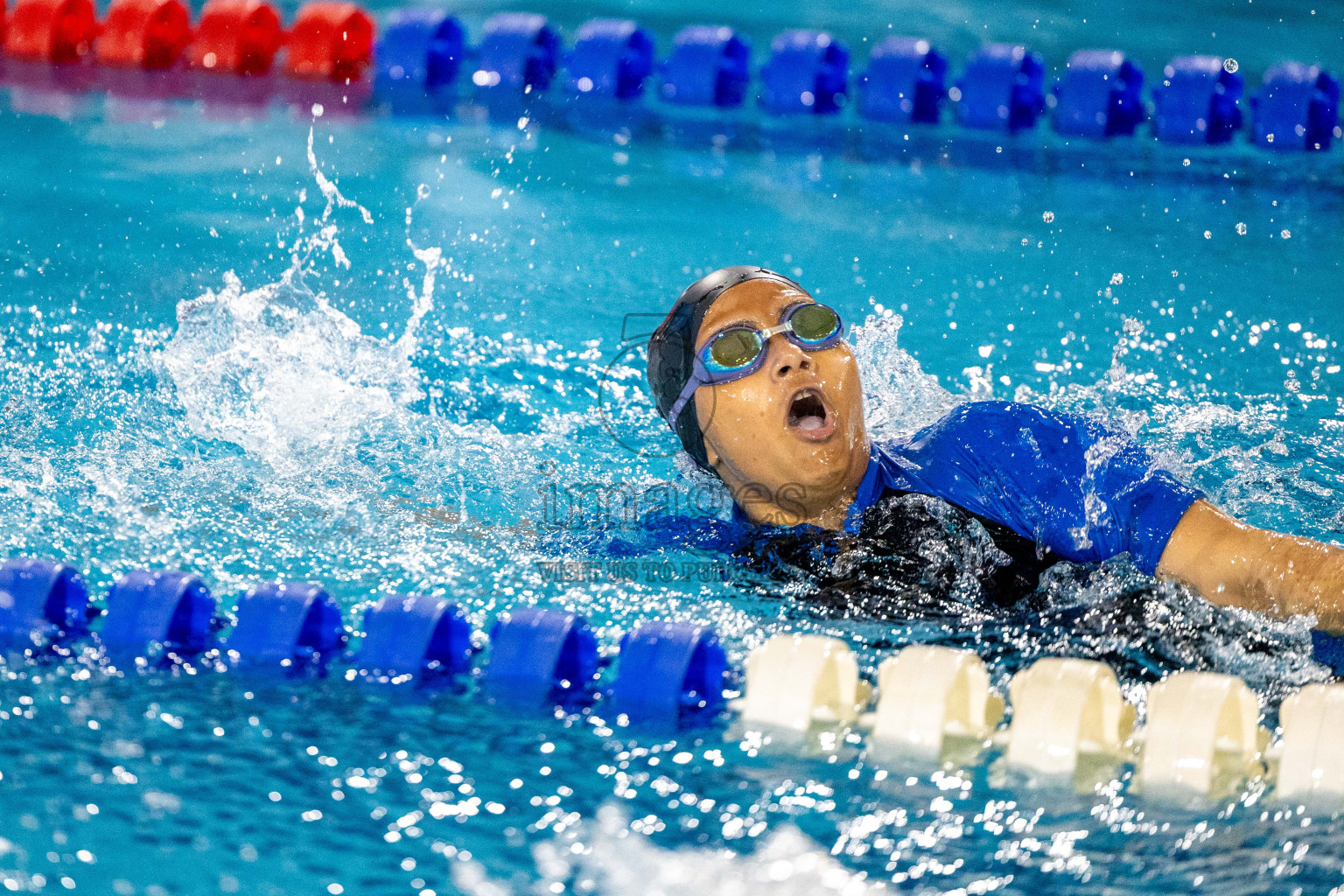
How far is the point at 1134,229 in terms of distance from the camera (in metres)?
4.79

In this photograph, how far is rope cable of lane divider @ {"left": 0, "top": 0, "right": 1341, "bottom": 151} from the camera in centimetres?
570

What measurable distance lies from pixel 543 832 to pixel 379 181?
12.6 feet

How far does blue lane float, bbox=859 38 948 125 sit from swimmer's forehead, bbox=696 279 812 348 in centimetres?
366

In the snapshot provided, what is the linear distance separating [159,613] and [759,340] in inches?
44.1

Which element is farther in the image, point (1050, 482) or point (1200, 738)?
point (1050, 482)

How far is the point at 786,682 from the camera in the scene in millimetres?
2062

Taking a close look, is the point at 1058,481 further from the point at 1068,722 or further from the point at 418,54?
the point at 418,54

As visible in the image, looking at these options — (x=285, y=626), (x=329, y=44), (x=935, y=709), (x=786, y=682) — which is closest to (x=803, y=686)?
(x=786, y=682)

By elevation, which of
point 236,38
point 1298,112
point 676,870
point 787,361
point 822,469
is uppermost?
point 236,38

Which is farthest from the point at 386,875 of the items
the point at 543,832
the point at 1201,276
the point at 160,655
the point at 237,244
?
the point at 1201,276

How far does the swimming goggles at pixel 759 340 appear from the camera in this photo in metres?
2.41

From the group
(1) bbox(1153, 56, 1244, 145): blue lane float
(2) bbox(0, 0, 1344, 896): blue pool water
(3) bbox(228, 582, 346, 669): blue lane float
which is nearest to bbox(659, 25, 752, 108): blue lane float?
(2) bbox(0, 0, 1344, 896): blue pool water

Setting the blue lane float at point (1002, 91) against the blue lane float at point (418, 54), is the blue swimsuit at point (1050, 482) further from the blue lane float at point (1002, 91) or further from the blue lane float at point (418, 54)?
the blue lane float at point (418, 54)

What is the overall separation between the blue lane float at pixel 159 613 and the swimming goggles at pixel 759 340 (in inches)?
38.2
